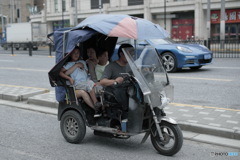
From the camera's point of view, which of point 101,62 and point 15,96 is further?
point 15,96

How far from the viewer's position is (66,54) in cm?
556

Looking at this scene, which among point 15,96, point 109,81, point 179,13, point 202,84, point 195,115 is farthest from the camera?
point 179,13

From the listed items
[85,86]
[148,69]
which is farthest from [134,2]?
[148,69]

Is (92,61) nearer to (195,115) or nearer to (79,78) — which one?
(79,78)

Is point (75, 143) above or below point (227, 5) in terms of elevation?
below

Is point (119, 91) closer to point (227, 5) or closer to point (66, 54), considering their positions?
point (66, 54)

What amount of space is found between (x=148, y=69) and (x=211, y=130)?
173 cm

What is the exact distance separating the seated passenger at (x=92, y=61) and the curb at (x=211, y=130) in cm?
179

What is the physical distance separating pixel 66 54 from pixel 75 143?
146cm

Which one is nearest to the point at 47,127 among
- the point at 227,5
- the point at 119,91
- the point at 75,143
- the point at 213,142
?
the point at 75,143

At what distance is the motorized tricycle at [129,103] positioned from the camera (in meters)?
5.03

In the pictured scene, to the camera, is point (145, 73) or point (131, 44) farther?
point (131, 44)

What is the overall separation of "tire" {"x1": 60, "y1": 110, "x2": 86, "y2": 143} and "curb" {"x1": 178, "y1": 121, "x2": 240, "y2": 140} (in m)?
1.85

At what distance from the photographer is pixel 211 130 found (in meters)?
5.98
